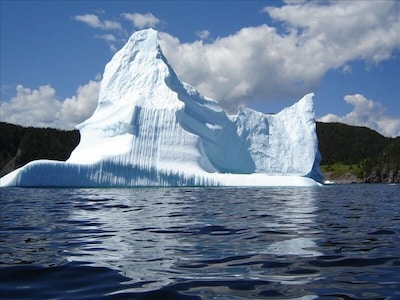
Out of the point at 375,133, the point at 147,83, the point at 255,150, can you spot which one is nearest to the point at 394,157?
the point at 255,150

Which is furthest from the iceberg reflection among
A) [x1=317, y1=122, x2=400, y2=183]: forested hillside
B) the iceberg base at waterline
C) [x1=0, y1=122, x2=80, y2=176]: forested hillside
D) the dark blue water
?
[x1=317, y1=122, x2=400, y2=183]: forested hillside

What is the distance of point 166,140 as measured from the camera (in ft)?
98.3

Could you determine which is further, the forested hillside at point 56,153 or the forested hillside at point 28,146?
the forested hillside at point 56,153

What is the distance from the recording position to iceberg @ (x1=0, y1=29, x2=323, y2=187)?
2766 cm

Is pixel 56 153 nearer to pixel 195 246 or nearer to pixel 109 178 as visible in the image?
pixel 109 178

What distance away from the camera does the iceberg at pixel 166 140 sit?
90.7 ft

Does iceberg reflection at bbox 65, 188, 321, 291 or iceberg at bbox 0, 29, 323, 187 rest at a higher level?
iceberg at bbox 0, 29, 323, 187

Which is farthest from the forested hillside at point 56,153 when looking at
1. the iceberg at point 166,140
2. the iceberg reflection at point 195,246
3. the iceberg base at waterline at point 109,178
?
the iceberg reflection at point 195,246

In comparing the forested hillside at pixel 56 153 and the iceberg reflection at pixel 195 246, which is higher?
the forested hillside at pixel 56 153

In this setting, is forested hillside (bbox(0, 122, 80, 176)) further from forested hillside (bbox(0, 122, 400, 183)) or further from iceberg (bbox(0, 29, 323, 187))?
iceberg (bbox(0, 29, 323, 187))

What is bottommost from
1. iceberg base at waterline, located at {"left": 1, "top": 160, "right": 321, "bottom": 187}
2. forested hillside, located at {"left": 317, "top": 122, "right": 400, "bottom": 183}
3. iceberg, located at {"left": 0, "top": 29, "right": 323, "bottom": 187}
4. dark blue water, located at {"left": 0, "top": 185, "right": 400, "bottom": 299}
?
dark blue water, located at {"left": 0, "top": 185, "right": 400, "bottom": 299}

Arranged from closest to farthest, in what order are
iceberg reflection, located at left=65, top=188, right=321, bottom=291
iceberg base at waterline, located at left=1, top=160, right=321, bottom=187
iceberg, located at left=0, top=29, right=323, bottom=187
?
iceberg reflection, located at left=65, top=188, right=321, bottom=291 → iceberg base at waterline, located at left=1, top=160, right=321, bottom=187 → iceberg, located at left=0, top=29, right=323, bottom=187

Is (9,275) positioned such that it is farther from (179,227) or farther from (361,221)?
(361,221)

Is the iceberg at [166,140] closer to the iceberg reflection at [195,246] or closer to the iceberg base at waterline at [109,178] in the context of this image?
the iceberg base at waterline at [109,178]
